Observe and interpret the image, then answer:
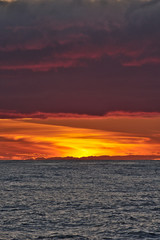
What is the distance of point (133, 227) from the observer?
37438mm

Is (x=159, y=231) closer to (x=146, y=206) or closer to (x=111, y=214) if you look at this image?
(x=111, y=214)

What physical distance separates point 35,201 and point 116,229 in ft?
70.9

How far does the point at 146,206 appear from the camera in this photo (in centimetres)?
5134

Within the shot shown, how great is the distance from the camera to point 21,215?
144 feet

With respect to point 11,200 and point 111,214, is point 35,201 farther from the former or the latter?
point 111,214

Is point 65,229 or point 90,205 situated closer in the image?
point 65,229

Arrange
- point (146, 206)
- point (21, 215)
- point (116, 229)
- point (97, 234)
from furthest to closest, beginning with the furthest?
point (146, 206)
point (21, 215)
point (116, 229)
point (97, 234)

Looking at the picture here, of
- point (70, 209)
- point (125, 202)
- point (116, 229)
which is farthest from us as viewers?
point (125, 202)

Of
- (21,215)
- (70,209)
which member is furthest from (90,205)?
(21,215)

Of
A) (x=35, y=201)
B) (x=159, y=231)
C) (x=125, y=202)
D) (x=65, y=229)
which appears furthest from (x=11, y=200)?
(x=159, y=231)

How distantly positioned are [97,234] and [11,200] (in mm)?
25724

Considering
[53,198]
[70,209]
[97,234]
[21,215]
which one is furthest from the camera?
[53,198]

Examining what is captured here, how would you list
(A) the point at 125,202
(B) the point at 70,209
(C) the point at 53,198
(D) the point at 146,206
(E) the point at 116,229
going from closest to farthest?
1. (E) the point at 116,229
2. (B) the point at 70,209
3. (D) the point at 146,206
4. (A) the point at 125,202
5. (C) the point at 53,198

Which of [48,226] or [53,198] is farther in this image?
[53,198]
